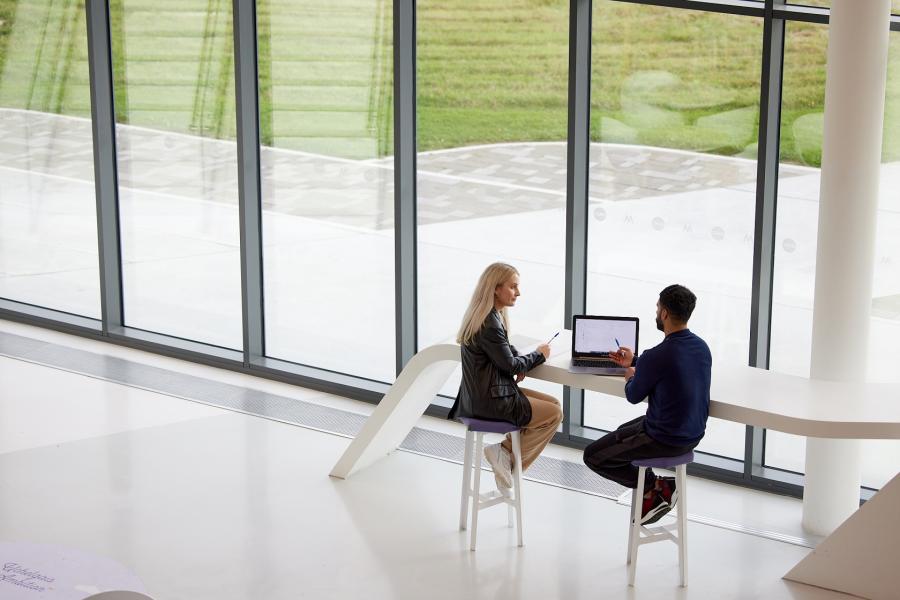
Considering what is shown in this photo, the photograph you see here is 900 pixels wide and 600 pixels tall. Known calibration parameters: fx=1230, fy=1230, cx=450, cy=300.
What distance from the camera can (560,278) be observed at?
7.46 m

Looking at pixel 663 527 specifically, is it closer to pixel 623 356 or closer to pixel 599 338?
pixel 623 356

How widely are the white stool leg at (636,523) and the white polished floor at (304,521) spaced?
0.08 meters

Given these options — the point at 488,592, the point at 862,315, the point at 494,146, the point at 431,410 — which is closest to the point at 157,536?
the point at 488,592

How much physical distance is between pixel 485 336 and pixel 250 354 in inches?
132

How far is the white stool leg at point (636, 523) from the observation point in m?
5.61

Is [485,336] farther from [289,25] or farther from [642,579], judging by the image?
[289,25]

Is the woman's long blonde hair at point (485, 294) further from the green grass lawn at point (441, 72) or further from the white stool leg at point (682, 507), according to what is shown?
the green grass lawn at point (441, 72)

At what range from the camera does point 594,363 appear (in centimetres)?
596

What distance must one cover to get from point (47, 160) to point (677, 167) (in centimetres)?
535

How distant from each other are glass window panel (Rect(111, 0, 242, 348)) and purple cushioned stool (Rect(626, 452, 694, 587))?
4.23m

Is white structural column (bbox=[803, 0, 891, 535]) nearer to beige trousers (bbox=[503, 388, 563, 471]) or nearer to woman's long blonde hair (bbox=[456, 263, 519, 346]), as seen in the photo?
beige trousers (bbox=[503, 388, 563, 471])

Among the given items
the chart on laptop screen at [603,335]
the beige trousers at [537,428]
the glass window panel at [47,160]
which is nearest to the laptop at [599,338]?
the chart on laptop screen at [603,335]

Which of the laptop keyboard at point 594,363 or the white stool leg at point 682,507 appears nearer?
the white stool leg at point 682,507

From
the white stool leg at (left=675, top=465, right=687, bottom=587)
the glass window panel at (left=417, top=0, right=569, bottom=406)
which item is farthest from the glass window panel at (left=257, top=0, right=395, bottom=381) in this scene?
the white stool leg at (left=675, top=465, right=687, bottom=587)
